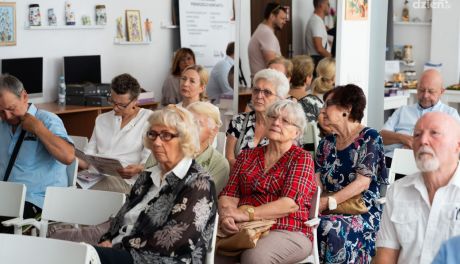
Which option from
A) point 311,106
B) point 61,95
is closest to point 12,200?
point 311,106

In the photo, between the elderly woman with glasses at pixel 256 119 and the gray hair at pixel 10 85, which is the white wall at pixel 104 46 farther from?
the elderly woman with glasses at pixel 256 119

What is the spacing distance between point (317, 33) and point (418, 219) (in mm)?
5224

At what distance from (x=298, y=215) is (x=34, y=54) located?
183 inches

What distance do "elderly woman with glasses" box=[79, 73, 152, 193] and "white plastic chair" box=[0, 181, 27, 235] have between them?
115 cm

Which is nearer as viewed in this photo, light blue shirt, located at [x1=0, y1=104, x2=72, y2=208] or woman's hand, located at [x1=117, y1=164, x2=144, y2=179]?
light blue shirt, located at [x1=0, y1=104, x2=72, y2=208]

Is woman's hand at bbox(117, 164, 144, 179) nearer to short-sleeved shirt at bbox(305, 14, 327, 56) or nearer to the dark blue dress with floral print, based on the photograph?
the dark blue dress with floral print

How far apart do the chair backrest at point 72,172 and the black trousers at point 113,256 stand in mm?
1561

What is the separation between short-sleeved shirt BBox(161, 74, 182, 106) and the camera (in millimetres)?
9102

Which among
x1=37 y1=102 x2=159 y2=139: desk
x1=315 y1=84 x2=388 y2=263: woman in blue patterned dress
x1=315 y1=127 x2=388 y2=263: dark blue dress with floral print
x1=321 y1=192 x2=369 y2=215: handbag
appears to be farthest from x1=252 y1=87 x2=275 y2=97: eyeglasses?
x1=37 y1=102 x2=159 y2=139: desk

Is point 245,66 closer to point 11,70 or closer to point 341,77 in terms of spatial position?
point 341,77

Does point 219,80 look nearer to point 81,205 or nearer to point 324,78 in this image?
point 324,78

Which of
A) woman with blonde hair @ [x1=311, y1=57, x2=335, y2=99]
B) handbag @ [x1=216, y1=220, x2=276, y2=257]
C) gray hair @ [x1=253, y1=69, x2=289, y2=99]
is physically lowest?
handbag @ [x1=216, y1=220, x2=276, y2=257]

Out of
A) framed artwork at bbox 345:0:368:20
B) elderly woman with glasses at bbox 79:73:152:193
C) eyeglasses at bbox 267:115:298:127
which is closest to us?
eyeglasses at bbox 267:115:298:127

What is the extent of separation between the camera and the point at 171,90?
912 cm
